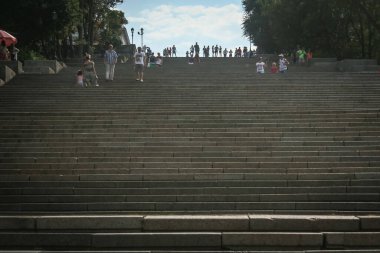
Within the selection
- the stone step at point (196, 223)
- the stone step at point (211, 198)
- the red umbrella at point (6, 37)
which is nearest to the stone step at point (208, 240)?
the stone step at point (196, 223)

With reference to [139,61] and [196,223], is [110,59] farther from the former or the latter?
[196,223]

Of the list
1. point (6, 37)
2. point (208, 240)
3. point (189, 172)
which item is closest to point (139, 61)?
point (6, 37)

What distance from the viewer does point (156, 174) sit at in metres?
9.90

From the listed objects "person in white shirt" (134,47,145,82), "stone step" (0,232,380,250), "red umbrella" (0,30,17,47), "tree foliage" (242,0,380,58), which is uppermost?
"tree foliage" (242,0,380,58)

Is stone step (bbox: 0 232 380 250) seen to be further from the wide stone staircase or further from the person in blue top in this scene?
the person in blue top

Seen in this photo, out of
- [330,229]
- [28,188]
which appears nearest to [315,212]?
[330,229]

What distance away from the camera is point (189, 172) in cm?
1027

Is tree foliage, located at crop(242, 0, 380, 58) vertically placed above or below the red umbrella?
above

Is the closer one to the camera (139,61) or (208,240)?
(208,240)

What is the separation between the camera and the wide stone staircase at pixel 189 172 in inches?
281

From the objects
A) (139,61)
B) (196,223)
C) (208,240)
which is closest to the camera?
(208,240)

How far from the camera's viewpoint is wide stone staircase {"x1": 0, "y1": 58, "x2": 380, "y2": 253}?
23.4 ft

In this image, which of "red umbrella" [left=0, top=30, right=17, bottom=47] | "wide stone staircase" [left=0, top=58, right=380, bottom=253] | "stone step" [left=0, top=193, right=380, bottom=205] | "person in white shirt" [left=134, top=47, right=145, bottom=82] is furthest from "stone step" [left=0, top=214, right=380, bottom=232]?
"red umbrella" [left=0, top=30, right=17, bottom=47]

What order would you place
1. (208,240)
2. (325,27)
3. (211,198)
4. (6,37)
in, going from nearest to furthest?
(208,240)
(211,198)
(6,37)
(325,27)
